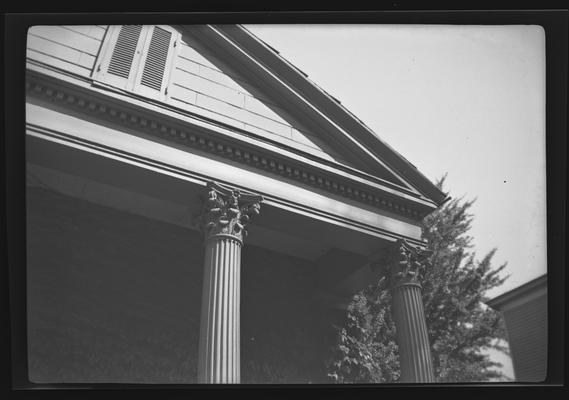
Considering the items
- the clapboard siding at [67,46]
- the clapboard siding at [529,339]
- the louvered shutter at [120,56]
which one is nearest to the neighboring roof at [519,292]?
the clapboard siding at [529,339]

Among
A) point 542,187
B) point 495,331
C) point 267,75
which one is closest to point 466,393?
point 495,331

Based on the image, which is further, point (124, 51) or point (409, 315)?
point (409, 315)

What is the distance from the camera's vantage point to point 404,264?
32.6 ft

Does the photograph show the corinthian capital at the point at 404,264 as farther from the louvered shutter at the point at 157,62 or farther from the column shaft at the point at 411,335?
the louvered shutter at the point at 157,62

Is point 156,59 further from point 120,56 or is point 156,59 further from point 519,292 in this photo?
point 519,292

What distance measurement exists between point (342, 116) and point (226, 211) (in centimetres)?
304

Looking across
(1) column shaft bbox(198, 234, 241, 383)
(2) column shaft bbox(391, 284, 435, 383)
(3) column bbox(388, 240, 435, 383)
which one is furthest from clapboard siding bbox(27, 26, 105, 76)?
(2) column shaft bbox(391, 284, 435, 383)

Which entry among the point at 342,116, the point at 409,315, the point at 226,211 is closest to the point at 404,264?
the point at 409,315

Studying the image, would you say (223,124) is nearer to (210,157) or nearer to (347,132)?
(210,157)

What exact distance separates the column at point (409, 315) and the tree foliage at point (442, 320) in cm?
43

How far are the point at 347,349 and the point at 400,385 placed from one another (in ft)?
11.0

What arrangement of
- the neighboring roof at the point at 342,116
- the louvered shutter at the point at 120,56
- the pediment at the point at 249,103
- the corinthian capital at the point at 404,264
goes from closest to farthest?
the louvered shutter at the point at 120,56
the pediment at the point at 249,103
the neighboring roof at the point at 342,116
the corinthian capital at the point at 404,264

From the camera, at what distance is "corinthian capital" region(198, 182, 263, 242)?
8359 mm
